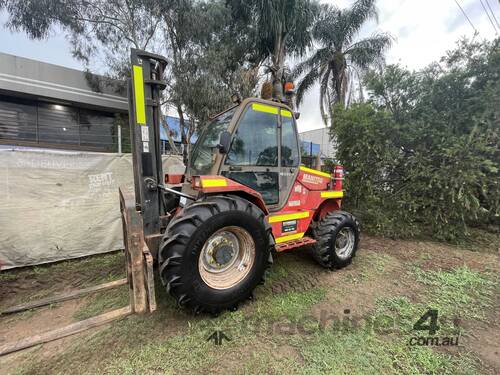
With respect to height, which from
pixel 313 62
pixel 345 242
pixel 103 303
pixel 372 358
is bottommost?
pixel 372 358

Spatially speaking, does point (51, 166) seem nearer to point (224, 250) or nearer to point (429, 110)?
point (224, 250)

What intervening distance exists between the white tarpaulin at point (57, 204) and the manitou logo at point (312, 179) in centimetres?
321

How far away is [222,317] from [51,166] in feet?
11.8

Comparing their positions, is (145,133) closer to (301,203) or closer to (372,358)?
(301,203)

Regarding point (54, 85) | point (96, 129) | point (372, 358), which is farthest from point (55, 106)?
point (372, 358)

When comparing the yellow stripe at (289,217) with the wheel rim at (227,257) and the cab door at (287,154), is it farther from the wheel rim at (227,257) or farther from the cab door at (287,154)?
the wheel rim at (227,257)

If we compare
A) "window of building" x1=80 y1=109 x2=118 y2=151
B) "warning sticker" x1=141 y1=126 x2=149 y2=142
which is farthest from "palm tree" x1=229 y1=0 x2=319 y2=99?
"warning sticker" x1=141 y1=126 x2=149 y2=142

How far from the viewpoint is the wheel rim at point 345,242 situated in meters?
3.62

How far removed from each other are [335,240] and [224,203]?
6.27 ft

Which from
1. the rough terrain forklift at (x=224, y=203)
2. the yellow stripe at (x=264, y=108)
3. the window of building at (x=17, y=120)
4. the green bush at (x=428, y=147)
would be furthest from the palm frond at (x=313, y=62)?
the window of building at (x=17, y=120)

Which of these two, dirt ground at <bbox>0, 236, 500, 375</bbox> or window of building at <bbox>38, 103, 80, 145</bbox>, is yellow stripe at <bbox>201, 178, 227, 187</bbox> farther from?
window of building at <bbox>38, 103, 80, 145</bbox>

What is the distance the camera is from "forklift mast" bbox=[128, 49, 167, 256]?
2.31 metres

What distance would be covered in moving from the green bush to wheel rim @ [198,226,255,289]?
3.98 meters

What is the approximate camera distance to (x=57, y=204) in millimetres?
3834
